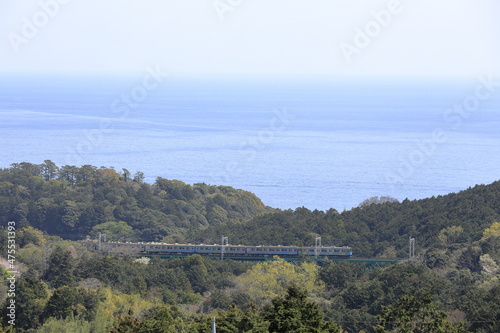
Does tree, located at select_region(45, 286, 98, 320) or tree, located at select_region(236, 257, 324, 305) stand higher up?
tree, located at select_region(236, 257, 324, 305)

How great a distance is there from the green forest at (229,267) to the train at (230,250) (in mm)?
932

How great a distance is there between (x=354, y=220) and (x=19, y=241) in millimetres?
14701

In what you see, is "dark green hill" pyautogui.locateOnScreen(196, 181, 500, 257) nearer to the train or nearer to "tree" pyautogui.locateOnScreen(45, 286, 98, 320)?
the train

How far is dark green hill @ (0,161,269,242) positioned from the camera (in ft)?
148

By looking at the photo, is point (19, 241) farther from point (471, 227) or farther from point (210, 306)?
point (471, 227)

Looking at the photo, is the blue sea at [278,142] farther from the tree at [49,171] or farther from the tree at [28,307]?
the tree at [28,307]

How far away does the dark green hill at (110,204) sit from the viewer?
45.1m

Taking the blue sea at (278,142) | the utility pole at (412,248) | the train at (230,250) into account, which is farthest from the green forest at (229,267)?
the blue sea at (278,142)

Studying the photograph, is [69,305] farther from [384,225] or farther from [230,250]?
[384,225]

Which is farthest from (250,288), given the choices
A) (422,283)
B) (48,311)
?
(48,311)

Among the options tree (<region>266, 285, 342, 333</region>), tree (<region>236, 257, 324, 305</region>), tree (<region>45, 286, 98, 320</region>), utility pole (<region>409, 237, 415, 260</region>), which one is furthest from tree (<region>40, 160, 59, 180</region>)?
tree (<region>266, 285, 342, 333</region>)

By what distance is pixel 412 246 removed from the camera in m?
33.4

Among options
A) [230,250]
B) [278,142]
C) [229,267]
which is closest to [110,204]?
[230,250]

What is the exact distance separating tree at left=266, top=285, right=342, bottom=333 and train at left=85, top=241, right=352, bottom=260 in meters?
19.3
